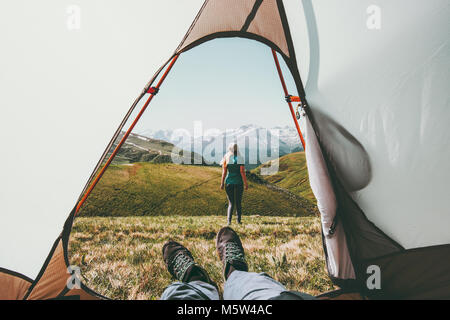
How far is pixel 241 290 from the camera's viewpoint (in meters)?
1.14

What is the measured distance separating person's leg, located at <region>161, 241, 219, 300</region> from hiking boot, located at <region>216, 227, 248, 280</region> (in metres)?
0.15

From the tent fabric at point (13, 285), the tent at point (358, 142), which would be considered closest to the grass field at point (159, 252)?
the tent at point (358, 142)

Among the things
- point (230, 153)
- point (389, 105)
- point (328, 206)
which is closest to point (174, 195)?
point (230, 153)

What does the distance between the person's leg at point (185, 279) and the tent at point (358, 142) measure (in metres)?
0.50

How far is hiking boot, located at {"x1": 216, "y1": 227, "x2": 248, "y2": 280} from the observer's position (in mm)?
1514

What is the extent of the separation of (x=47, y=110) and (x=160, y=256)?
4.35 feet

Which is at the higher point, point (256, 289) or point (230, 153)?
point (230, 153)

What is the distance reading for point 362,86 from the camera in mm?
1157

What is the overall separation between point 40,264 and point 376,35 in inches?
82.5

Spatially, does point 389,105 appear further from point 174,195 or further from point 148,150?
point 148,150

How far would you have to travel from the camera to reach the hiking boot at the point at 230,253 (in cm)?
151

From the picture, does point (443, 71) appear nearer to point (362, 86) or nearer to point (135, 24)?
point (362, 86)
